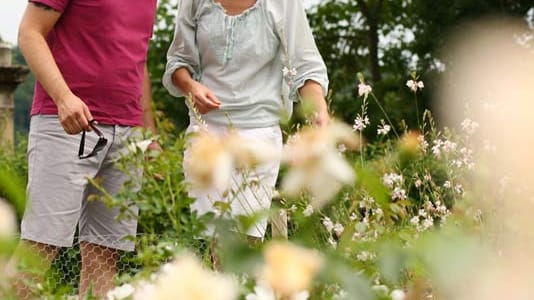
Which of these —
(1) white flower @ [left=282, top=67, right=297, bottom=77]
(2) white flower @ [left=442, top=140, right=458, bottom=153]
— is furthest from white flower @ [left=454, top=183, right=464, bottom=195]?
(1) white flower @ [left=282, top=67, right=297, bottom=77]

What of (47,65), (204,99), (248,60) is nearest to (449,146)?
(248,60)

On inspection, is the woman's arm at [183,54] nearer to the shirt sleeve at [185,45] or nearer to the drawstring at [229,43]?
the shirt sleeve at [185,45]

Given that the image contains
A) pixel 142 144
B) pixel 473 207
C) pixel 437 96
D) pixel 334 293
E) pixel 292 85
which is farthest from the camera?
pixel 437 96

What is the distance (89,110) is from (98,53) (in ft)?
0.55

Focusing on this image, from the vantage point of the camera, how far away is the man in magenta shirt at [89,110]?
3014 millimetres

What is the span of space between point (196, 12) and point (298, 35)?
1.04 ft

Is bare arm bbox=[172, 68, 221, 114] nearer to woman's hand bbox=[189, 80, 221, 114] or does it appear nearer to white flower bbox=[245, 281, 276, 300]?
woman's hand bbox=[189, 80, 221, 114]

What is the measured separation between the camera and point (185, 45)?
3.19 metres

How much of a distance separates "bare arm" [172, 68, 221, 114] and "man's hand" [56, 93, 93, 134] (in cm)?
29

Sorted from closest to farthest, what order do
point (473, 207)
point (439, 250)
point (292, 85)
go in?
point (439, 250)
point (473, 207)
point (292, 85)

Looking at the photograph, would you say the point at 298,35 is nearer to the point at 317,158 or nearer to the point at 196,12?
the point at 196,12

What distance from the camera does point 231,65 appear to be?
3.14 m

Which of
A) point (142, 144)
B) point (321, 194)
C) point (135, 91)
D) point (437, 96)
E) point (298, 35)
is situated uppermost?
point (321, 194)

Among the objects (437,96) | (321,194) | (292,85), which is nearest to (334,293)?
(321,194)
